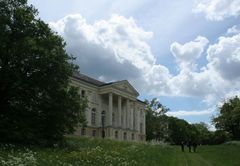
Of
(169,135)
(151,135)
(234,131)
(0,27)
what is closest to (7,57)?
(0,27)

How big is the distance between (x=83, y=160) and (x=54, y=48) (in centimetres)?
1485

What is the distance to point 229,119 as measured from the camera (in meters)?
100

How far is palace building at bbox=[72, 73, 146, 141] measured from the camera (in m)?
82.4

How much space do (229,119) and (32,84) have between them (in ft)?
256

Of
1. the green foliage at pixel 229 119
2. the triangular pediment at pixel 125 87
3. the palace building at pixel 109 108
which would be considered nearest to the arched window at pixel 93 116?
Result: the palace building at pixel 109 108

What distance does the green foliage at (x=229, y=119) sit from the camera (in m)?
99.0

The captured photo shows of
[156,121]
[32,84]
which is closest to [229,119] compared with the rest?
[156,121]

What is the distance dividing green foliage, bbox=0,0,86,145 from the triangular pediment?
176 ft

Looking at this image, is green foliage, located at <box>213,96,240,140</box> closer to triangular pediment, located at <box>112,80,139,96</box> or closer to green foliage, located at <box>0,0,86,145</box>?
triangular pediment, located at <box>112,80,139,96</box>

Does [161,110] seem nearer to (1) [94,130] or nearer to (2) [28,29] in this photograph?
(1) [94,130]

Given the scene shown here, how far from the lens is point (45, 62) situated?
31.7m

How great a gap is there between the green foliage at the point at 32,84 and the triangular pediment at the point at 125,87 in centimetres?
5350

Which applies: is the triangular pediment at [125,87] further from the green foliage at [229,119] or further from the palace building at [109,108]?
the green foliage at [229,119]

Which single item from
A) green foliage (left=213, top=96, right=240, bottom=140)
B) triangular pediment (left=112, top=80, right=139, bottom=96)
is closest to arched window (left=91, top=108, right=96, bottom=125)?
triangular pediment (left=112, top=80, right=139, bottom=96)
